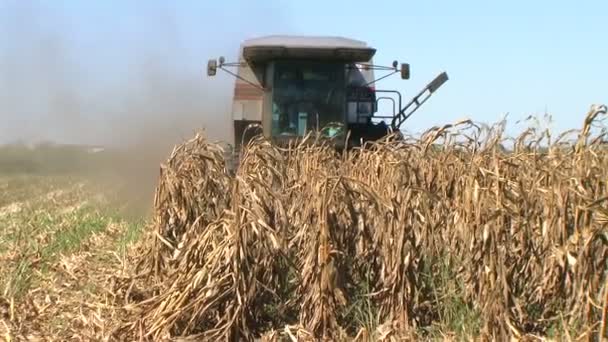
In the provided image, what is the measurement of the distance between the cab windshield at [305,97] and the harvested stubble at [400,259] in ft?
20.0

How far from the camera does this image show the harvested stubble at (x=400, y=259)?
4.67 m

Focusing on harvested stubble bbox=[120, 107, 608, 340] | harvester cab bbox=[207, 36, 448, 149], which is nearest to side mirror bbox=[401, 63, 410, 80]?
Answer: harvester cab bbox=[207, 36, 448, 149]

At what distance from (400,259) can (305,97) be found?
23.0 ft

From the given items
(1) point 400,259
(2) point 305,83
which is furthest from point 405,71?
(1) point 400,259

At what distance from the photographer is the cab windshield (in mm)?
11703

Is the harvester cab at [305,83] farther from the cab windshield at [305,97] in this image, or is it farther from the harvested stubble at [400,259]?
the harvested stubble at [400,259]

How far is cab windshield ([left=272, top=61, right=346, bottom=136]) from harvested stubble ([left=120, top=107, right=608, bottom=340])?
611 cm

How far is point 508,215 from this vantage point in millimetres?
4781

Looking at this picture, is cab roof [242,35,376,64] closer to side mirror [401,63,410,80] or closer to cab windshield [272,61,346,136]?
cab windshield [272,61,346,136]

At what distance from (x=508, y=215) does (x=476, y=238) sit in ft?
0.70

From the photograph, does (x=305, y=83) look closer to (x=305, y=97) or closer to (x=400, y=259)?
(x=305, y=97)

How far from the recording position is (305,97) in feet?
38.7

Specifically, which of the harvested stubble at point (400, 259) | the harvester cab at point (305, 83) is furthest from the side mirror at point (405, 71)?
the harvested stubble at point (400, 259)

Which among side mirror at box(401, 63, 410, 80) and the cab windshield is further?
side mirror at box(401, 63, 410, 80)
